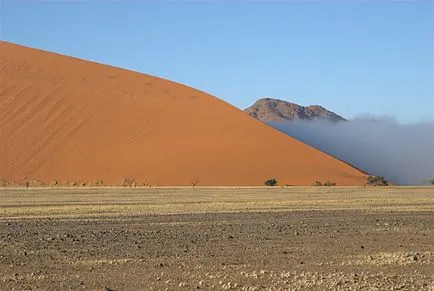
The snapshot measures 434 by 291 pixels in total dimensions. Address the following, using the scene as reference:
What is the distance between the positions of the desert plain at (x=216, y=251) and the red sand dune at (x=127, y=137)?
37.3 meters

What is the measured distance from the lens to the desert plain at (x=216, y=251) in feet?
32.1

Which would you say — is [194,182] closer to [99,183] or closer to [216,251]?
[99,183]

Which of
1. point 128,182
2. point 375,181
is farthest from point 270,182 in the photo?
point 128,182

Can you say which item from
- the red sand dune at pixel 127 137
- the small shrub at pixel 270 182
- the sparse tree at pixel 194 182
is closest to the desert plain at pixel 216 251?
the sparse tree at pixel 194 182

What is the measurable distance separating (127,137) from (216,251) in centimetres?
5327

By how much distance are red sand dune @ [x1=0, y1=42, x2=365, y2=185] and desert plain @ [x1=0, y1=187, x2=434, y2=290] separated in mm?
37284

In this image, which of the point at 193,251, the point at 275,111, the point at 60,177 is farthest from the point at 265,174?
the point at 275,111

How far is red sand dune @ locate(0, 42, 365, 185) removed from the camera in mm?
59906

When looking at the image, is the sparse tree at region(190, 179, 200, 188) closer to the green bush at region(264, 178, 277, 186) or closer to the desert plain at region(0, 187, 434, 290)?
the green bush at region(264, 178, 277, 186)

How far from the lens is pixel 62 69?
3103 inches

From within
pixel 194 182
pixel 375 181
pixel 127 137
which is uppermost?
pixel 127 137

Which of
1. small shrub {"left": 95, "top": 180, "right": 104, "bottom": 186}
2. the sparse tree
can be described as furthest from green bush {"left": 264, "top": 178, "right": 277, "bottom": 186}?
small shrub {"left": 95, "top": 180, "right": 104, "bottom": 186}

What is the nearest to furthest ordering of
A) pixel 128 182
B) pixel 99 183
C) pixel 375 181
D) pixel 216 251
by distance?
pixel 216 251
pixel 128 182
pixel 99 183
pixel 375 181

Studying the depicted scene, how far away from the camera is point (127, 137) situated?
65812mm
